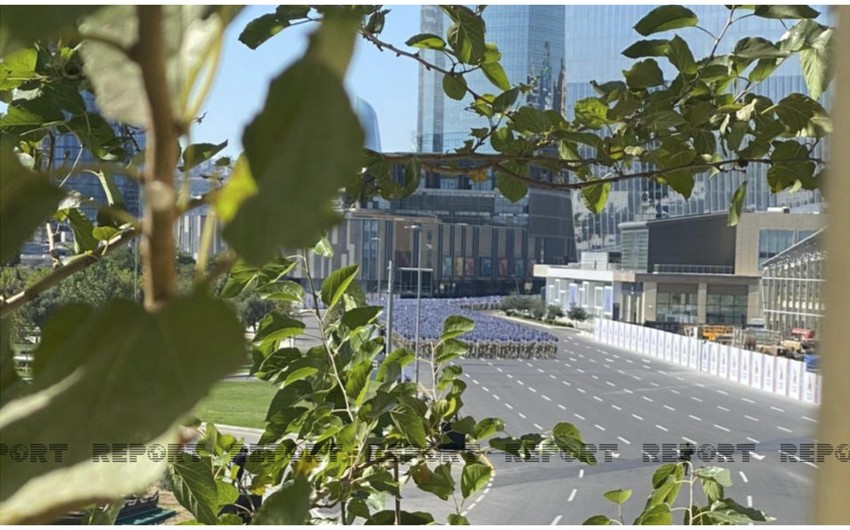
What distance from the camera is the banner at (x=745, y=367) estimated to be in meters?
2.60

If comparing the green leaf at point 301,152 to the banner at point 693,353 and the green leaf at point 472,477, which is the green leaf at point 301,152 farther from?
the banner at point 693,353

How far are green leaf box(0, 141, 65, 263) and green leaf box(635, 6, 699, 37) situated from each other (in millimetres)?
395

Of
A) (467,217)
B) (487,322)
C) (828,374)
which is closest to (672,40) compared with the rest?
(828,374)

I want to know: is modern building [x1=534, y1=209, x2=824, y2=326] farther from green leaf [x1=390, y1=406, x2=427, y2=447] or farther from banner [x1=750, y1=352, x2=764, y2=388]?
green leaf [x1=390, y1=406, x2=427, y2=447]

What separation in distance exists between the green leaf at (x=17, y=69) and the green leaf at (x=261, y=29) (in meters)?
0.10

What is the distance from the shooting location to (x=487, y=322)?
2.84 meters

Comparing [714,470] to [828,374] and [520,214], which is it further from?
[520,214]

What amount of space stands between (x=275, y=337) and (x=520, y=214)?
5.40 feet

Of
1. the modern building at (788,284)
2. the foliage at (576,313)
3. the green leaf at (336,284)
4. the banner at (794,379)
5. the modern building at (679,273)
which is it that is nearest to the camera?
the green leaf at (336,284)

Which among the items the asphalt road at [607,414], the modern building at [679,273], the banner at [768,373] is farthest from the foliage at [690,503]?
the banner at [768,373]

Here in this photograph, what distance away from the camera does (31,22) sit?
58 mm

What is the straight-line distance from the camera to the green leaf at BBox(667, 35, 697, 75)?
1.39ft

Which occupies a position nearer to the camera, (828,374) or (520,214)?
(828,374)

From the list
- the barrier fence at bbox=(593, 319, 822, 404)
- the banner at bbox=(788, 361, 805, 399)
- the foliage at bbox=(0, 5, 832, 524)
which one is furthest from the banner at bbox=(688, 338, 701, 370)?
the foliage at bbox=(0, 5, 832, 524)
